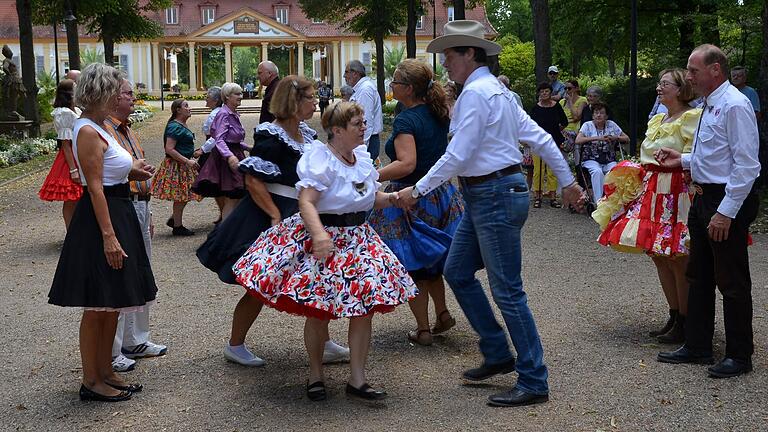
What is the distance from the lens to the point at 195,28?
245ft

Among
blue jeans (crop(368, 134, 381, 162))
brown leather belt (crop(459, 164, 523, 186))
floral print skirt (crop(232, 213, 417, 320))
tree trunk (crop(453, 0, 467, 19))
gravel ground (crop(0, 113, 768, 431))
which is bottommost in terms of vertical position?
gravel ground (crop(0, 113, 768, 431))

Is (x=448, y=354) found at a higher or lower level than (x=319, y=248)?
lower

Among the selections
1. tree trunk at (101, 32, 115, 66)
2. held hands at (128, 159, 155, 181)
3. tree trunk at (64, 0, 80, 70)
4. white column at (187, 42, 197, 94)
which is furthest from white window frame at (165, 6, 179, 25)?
held hands at (128, 159, 155, 181)

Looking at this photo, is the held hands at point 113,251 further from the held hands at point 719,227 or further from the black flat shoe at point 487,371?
the held hands at point 719,227

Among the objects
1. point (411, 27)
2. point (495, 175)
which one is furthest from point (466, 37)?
point (411, 27)

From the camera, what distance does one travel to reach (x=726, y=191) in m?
5.52

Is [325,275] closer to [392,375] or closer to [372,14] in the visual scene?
[392,375]

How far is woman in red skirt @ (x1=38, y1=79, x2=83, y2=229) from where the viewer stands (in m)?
9.30

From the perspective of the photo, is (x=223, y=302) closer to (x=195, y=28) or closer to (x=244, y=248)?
(x=244, y=248)

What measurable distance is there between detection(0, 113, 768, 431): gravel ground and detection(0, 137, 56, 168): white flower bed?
13149 millimetres

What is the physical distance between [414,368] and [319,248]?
1.42 metres

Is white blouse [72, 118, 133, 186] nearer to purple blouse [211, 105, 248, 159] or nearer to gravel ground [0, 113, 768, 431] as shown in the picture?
gravel ground [0, 113, 768, 431]

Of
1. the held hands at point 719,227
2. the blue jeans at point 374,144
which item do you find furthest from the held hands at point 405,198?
the blue jeans at point 374,144

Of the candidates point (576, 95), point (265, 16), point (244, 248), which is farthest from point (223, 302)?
point (265, 16)
